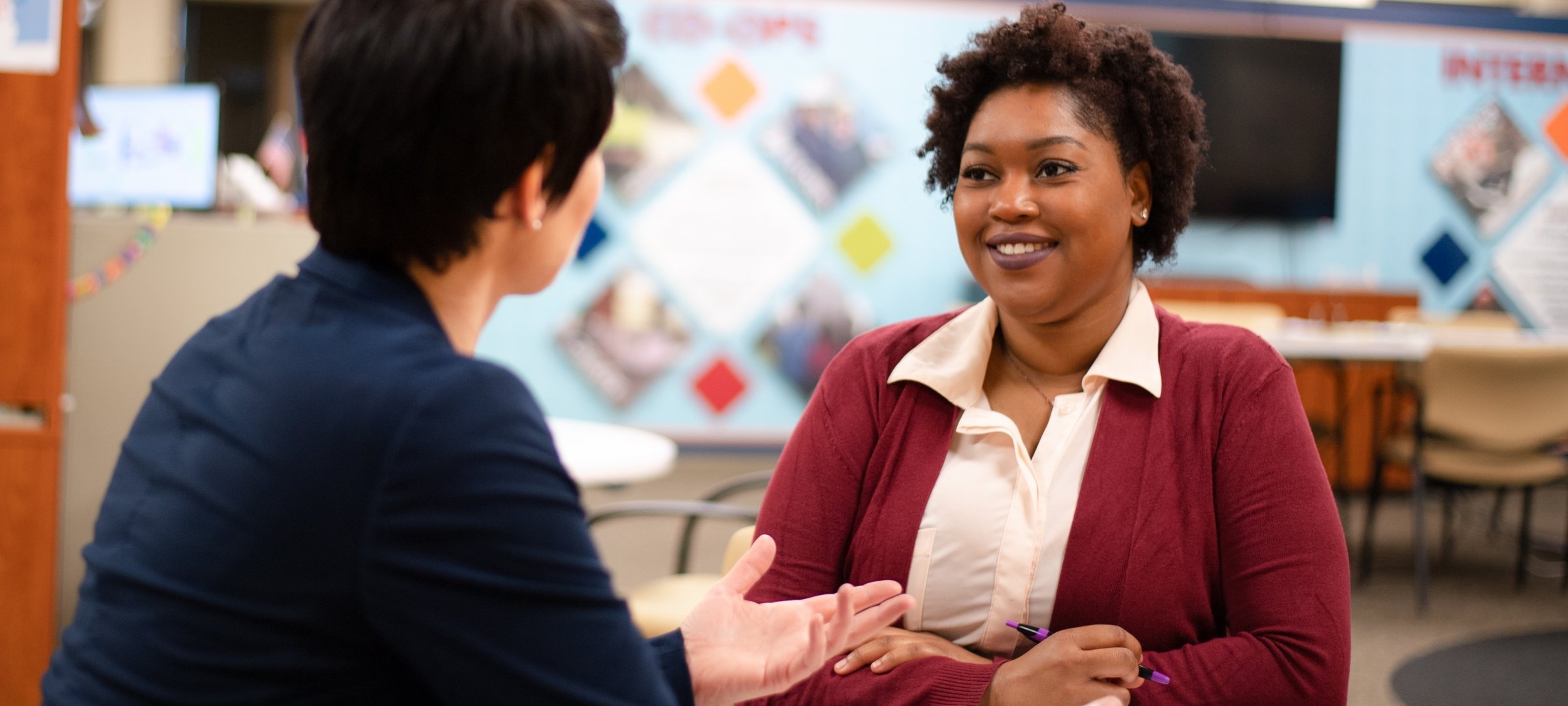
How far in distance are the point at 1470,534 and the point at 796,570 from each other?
5.34 metres

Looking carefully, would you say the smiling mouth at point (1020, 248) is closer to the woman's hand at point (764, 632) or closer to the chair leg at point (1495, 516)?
the woman's hand at point (764, 632)

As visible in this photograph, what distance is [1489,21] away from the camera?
7352mm

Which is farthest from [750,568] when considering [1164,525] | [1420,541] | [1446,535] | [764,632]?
[1446,535]

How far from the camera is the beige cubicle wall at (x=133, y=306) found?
3004mm

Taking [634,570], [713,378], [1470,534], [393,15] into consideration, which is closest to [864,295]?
[713,378]

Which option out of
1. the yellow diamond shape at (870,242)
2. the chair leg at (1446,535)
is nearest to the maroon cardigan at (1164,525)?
the chair leg at (1446,535)

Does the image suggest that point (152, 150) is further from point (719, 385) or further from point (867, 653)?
point (719, 385)

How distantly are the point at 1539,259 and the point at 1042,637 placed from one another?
7518 millimetres

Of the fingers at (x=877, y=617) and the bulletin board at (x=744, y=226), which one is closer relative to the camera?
the fingers at (x=877, y=617)

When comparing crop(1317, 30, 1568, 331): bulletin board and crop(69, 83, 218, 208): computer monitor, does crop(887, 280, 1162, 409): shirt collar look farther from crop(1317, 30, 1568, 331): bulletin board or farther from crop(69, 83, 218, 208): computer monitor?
crop(1317, 30, 1568, 331): bulletin board

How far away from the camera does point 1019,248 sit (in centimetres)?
149

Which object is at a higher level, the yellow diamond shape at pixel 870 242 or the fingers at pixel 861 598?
the yellow diamond shape at pixel 870 242

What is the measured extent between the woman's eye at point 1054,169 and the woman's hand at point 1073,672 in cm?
56

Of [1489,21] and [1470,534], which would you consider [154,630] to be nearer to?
[1470,534]
